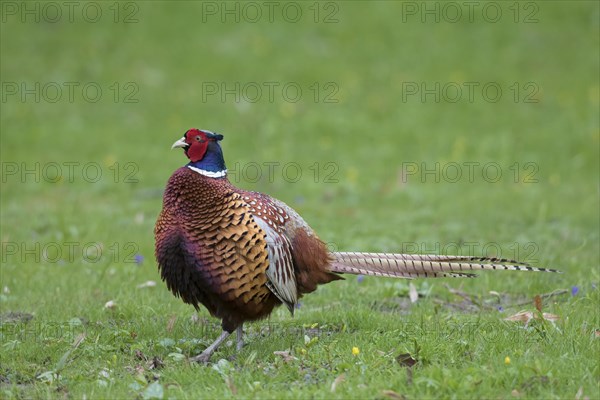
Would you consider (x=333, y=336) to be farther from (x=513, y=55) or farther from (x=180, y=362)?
(x=513, y=55)

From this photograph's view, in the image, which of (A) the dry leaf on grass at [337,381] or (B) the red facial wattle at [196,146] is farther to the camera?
(B) the red facial wattle at [196,146]

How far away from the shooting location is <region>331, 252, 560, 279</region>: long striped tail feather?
546cm

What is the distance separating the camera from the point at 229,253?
5.14 meters

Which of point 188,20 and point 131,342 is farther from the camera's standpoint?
point 188,20

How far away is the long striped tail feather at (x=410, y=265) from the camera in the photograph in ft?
17.9

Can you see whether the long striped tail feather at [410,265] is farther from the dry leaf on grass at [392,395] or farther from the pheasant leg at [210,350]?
the dry leaf on grass at [392,395]

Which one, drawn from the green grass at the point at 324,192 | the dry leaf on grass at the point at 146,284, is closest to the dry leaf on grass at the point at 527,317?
the green grass at the point at 324,192

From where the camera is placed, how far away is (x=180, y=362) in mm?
4895

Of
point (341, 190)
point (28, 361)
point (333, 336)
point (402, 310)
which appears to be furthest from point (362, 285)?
point (341, 190)

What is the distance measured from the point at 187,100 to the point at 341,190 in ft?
11.6

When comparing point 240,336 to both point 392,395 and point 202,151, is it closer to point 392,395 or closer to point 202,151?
point 202,151

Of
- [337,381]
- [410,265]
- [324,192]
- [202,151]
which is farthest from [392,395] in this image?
[324,192]

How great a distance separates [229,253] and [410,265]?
3.94 feet

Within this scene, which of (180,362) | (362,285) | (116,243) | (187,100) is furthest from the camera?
(187,100)
